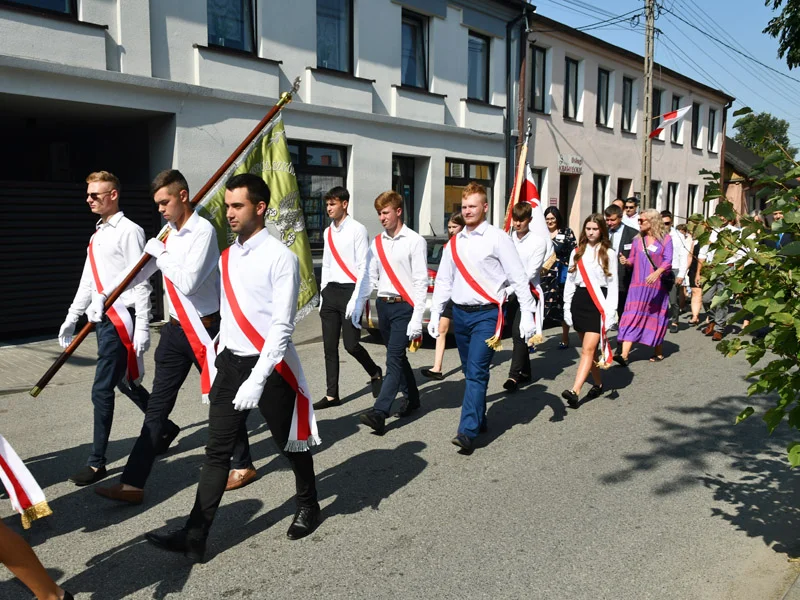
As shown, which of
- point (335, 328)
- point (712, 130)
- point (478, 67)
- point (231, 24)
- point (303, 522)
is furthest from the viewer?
point (712, 130)

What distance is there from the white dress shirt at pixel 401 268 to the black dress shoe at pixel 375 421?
0.90m

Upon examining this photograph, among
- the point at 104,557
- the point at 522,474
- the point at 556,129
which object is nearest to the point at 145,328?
the point at 104,557

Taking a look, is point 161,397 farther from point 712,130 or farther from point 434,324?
point 712,130

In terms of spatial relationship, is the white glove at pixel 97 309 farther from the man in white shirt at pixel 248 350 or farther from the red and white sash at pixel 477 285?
the red and white sash at pixel 477 285

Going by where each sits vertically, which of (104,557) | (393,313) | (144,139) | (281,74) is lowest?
(104,557)

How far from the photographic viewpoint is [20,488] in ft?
9.73

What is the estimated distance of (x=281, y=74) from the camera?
12820 millimetres

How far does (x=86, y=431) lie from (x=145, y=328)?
70.7 inches

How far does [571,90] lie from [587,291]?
16373 mm

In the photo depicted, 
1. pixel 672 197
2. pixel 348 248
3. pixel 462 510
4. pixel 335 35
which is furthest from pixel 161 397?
pixel 672 197

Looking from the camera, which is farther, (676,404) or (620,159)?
(620,159)

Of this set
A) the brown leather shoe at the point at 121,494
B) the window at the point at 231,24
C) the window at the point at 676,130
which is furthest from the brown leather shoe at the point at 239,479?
the window at the point at 676,130

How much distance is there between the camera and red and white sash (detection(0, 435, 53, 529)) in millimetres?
2939

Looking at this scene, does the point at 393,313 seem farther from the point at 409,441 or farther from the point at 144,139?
the point at 144,139
